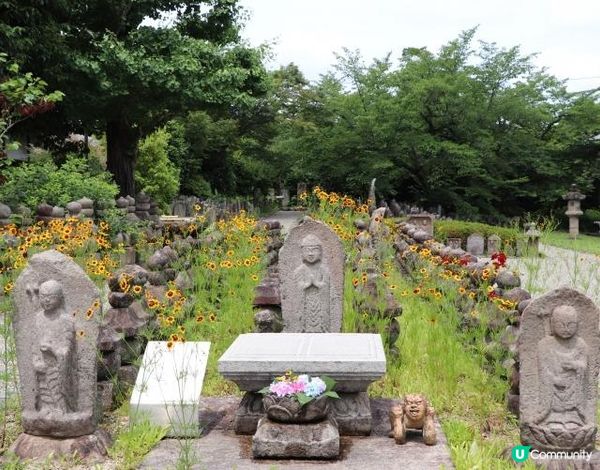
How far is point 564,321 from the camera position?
401 centimetres

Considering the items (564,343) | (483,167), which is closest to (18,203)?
(564,343)

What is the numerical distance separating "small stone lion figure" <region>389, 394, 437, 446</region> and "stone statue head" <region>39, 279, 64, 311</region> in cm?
240

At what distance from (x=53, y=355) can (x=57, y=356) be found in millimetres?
33

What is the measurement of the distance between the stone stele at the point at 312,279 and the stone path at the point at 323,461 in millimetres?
1571

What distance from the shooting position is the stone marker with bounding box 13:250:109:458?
4277 mm

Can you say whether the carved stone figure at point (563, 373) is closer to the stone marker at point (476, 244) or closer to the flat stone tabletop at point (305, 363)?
the flat stone tabletop at point (305, 363)

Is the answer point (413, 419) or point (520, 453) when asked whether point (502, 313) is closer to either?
point (413, 419)

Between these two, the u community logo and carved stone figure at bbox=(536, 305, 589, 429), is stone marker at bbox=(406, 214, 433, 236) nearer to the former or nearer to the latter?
carved stone figure at bbox=(536, 305, 589, 429)

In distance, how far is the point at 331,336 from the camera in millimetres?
5418

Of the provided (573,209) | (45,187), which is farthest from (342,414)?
(573,209)

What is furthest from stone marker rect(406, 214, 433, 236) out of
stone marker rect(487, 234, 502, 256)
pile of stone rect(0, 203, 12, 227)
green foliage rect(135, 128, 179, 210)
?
pile of stone rect(0, 203, 12, 227)

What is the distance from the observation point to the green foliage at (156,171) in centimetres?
2430

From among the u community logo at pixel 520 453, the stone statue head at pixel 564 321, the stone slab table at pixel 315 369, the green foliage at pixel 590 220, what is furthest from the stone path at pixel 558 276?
the green foliage at pixel 590 220

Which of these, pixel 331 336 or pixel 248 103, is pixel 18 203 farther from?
pixel 331 336
